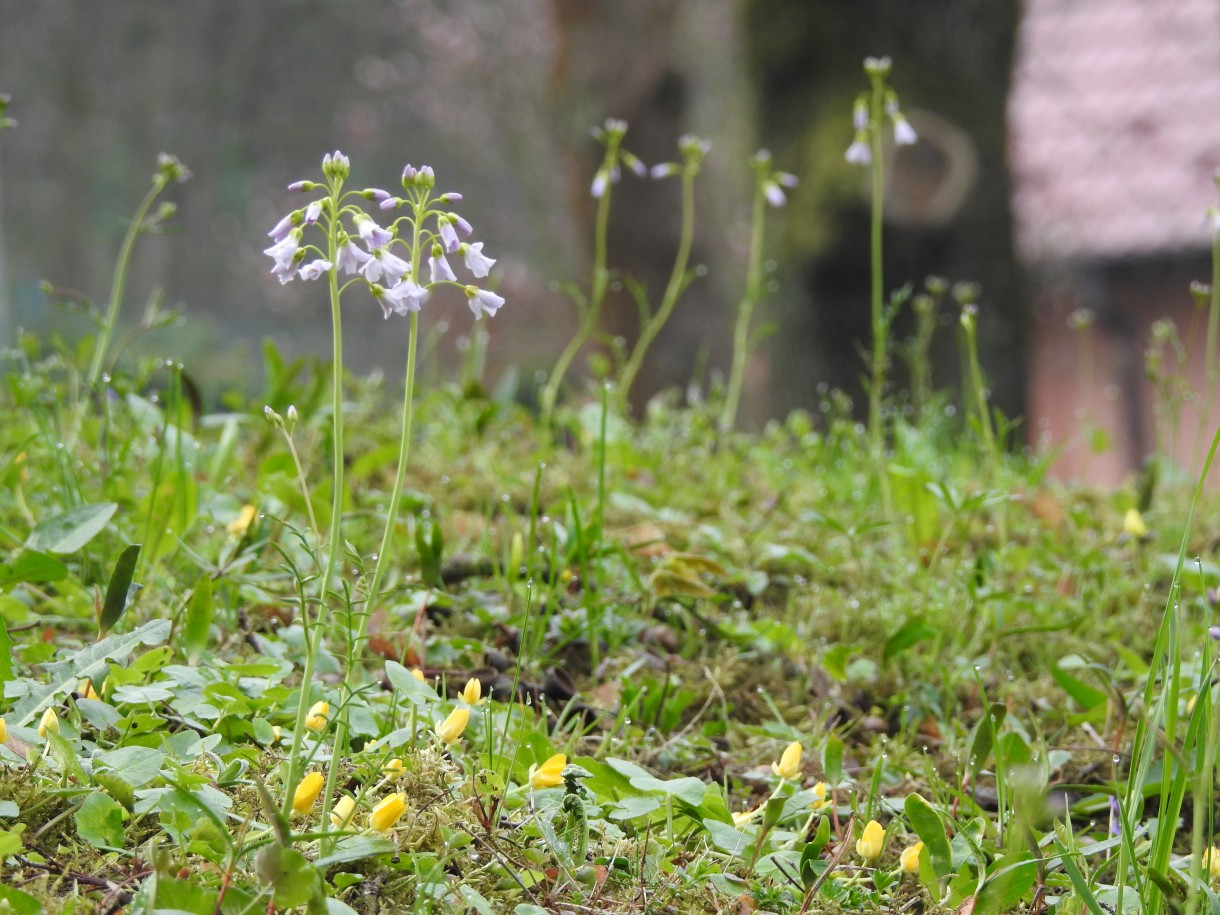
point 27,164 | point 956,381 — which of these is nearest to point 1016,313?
point 956,381

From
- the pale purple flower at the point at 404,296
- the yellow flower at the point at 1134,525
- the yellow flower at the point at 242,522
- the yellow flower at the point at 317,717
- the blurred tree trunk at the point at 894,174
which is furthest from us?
the blurred tree trunk at the point at 894,174

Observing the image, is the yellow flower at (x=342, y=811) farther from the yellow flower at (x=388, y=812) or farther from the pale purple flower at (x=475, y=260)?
the pale purple flower at (x=475, y=260)

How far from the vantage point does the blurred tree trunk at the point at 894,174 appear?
4.77 metres

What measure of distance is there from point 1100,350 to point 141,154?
446 inches

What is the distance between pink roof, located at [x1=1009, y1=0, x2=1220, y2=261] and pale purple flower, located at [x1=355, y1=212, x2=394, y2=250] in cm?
791

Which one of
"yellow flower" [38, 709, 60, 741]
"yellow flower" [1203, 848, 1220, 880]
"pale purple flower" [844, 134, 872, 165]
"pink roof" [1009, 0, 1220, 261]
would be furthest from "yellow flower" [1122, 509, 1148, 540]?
"pink roof" [1009, 0, 1220, 261]

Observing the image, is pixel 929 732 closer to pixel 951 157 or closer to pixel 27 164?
pixel 951 157

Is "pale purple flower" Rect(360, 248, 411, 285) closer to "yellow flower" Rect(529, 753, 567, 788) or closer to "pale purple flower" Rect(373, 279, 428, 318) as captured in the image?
"pale purple flower" Rect(373, 279, 428, 318)

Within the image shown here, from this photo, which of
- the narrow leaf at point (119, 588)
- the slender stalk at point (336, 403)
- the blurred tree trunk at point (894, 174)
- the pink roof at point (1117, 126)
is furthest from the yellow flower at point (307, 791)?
the pink roof at point (1117, 126)

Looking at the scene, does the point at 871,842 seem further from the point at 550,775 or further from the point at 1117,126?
the point at 1117,126

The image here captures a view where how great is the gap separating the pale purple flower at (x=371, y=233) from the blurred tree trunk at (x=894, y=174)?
3818mm

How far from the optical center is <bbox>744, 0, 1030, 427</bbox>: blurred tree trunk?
4.77m

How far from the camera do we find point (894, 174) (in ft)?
15.7

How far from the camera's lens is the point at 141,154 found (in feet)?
45.3
